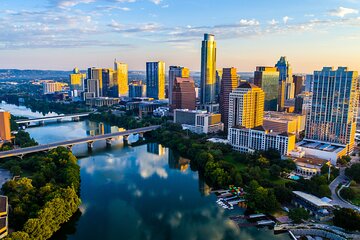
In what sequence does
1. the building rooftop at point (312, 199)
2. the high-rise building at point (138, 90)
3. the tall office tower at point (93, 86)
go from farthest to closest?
1. the tall office tower at point (93, 86)
2. the high-rise building at point (138, 90)
3. the building rooftop at point (312, 199)

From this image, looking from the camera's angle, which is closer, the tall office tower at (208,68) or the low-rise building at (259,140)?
the low-rise building at (259,140)

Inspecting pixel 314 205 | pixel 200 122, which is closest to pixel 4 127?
pixel 200 122

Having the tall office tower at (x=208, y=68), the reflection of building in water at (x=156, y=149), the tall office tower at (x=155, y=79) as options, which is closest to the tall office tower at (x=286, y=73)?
the tall office tower at (x=208, y=68)

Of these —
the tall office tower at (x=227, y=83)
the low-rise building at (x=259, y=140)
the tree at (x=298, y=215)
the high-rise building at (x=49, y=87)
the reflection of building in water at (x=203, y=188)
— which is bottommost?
the reflection of building in water at (x=203, y=188)

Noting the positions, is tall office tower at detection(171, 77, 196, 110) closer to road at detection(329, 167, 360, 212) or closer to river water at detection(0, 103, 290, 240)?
river water at detection(0, 103, 290, 240)

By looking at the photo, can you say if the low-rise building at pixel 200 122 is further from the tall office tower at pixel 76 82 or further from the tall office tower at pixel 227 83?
the tall office tower at pixel 76 82

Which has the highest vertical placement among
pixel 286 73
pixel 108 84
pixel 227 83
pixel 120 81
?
pixel 286 73

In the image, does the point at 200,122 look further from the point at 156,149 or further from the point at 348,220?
the point at 348,220
